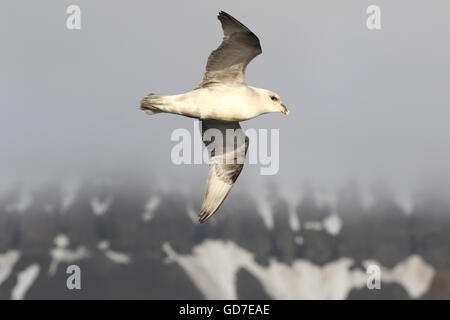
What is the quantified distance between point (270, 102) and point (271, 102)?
0.03 metres

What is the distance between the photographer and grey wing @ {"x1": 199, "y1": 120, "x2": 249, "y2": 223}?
18781mm

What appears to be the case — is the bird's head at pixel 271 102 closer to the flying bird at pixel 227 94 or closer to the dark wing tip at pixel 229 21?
the flying bird at pixel 227 94

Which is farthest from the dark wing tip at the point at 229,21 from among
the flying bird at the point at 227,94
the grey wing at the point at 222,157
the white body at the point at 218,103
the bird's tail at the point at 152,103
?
the grey wing at the point at 222,157

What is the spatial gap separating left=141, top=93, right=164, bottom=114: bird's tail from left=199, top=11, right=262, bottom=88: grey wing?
1208 mm

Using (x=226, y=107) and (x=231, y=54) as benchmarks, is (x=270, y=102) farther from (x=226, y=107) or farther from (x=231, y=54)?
(x=231, y=54)

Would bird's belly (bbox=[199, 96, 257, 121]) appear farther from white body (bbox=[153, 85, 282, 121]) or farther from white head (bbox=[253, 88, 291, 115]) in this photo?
white head (bbox=[253, 88, 291, 115])

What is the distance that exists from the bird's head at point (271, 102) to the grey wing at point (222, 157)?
6.28ft

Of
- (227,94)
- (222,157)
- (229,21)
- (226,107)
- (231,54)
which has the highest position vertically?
(229,21)

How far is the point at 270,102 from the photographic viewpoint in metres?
17.1

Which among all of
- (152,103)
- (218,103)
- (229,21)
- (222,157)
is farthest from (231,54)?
(222,157)

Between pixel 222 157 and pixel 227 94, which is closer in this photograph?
pixel 227 94
